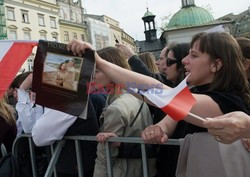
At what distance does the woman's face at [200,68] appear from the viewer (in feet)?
5.65

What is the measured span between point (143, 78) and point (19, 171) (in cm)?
169

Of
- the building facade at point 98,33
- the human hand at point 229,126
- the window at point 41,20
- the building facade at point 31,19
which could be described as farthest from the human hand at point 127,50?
the building facade at point 98,33

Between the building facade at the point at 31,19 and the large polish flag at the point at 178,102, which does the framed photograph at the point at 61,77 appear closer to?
the large polish flag at the point at 178,102

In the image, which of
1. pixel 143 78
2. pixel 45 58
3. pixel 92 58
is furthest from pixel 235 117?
pixel 45 58

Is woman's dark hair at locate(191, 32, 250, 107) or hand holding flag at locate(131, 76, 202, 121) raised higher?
woman's dark hair at locate(191, 32, 250, 107)

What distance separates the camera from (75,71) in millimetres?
1936

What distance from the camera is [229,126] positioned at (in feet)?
3.87

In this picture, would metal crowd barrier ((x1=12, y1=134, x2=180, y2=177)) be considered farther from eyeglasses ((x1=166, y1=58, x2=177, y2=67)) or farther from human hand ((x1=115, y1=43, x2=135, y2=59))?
eyeglasses ((x1=166, y1=58, x2=177, y2=67))

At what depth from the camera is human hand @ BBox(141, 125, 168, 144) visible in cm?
181

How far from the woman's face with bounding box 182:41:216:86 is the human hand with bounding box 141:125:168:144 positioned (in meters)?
0.34

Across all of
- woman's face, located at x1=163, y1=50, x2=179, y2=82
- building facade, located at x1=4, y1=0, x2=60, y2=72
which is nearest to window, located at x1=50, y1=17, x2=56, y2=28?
building facade, located at x1=4, y1=0, x2=60, y2=72

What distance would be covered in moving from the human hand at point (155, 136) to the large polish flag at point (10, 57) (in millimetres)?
1166

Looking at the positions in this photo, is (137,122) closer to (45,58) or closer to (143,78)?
(143,78)

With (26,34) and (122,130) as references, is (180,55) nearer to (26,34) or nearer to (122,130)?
(122,130)
